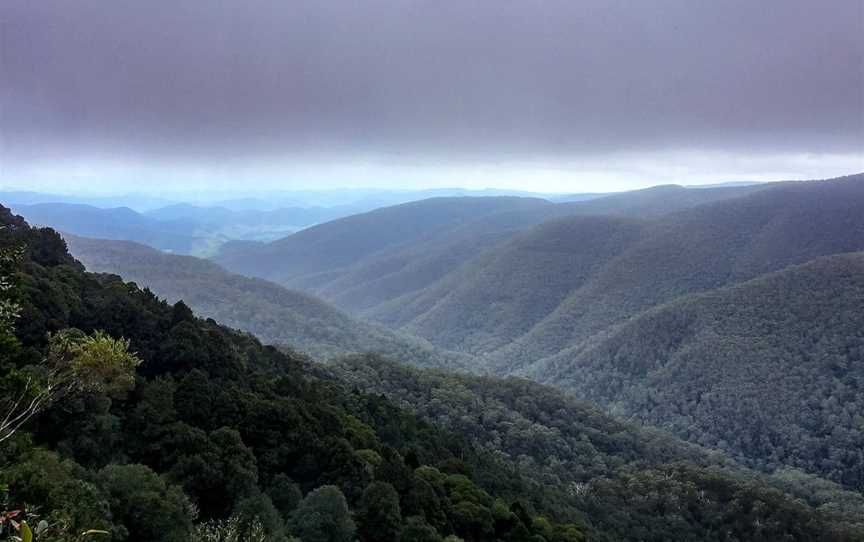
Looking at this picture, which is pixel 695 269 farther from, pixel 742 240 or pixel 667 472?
pixel 667 472

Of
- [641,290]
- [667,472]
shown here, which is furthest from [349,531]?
[641,290]

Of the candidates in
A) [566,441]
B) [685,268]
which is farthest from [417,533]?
[685,268]

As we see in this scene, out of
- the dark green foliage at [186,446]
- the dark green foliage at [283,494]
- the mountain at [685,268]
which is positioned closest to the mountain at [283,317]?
the mountain at [685,268]

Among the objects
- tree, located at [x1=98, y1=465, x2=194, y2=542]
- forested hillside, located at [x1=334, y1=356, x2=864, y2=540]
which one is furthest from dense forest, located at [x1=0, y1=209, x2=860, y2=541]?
forested hillside, located at [x1=334, y1=356, x2=864, y2=540]

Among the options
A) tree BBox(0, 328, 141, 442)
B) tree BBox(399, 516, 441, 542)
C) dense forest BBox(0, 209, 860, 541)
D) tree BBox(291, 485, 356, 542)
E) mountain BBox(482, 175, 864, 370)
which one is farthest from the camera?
mountain BBox(482, 175, 864, 370)

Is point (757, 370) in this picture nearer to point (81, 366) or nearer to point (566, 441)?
point (566, 441)

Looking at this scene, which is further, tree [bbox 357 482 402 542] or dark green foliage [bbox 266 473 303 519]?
tree [bbox 357 482 402 542]

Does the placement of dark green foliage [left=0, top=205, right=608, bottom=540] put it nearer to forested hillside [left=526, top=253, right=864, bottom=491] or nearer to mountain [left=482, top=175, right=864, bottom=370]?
forested hillside [left=526, top=253, right=864, bottom=491]
